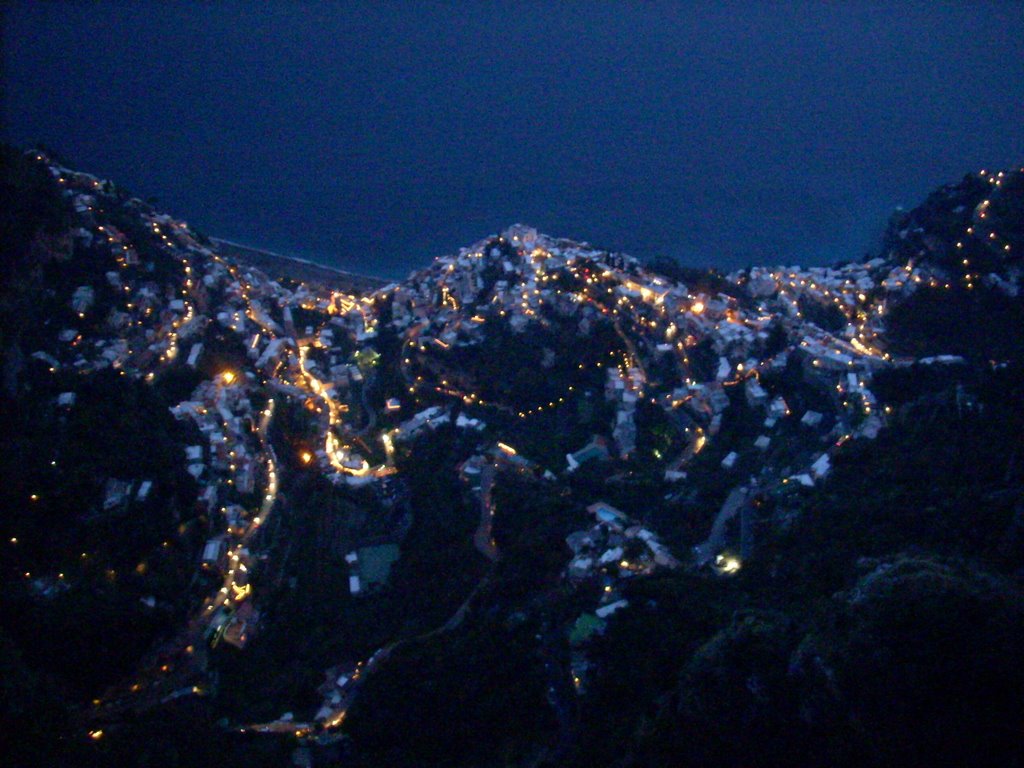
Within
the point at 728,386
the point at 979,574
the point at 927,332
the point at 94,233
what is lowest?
the point at 979,574

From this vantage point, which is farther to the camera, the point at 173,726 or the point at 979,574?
the point at 173,726

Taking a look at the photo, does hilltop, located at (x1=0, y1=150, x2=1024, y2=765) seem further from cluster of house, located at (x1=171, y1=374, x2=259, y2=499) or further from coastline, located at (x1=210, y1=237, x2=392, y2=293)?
coastline, located at (x1=210, y1=237, x2=392, y2=293)

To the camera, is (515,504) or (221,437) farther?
(221,437)

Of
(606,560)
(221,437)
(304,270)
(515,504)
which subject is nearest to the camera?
(606,560)

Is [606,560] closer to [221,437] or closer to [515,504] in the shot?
[515,504]

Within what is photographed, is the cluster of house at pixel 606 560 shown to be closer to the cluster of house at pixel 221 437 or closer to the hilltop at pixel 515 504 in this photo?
the hilltop at pixel 515 504

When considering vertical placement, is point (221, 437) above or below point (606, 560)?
above

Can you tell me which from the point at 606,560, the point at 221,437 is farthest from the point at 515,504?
the point at 221,437

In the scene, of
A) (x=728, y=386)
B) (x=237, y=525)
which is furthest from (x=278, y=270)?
(x=728, y=386)

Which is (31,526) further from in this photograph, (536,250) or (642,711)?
(536,250)
